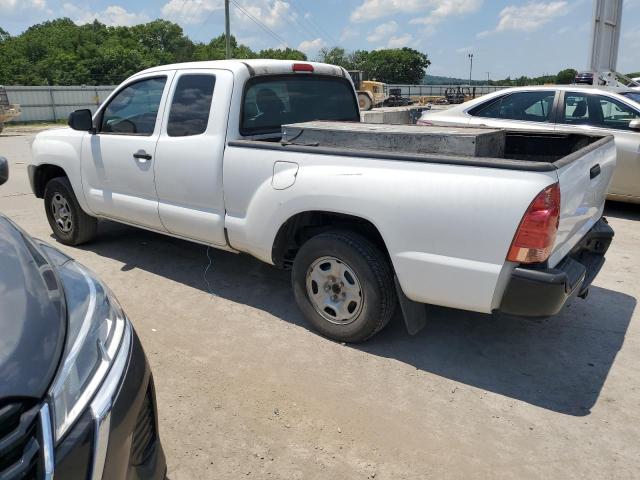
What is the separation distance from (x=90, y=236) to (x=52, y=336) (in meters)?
4.52

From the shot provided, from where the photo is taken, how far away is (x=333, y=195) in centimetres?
348

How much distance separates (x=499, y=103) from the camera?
7.59 meters

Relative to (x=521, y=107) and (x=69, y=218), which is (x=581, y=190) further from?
(x=69, y=218)

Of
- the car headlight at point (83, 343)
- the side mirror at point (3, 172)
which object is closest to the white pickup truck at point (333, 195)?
the side mirror at point (3, 172)

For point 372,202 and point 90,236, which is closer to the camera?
point 372,202

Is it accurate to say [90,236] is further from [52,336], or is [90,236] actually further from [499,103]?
[499,103]

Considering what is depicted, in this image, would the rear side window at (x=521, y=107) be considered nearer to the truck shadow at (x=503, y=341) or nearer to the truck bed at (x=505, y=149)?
the truck bed at (x=505, y=149)

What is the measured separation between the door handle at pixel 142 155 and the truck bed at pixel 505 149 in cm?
99

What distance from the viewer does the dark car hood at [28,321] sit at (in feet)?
5.21

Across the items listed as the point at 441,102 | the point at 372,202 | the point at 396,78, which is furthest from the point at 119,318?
the point at 396,78

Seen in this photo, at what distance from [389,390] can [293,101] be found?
270 cm

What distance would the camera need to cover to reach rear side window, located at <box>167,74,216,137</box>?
433 cm

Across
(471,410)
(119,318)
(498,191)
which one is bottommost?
(471,410)

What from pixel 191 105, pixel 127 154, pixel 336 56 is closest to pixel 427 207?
pixel 191 105
